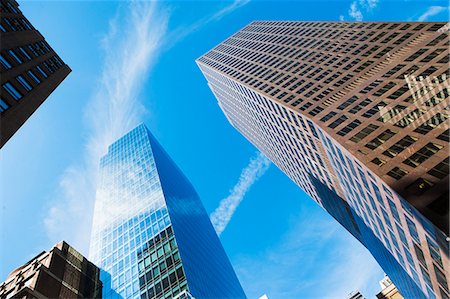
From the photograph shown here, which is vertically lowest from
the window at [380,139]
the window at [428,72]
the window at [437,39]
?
the window at [437,39]

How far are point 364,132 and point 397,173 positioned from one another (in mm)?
11073

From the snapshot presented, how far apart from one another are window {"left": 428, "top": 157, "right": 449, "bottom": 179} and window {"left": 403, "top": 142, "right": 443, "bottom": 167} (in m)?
1.93

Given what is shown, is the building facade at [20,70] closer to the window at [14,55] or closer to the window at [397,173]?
the window at [14,55]

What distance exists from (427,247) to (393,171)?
8442mm

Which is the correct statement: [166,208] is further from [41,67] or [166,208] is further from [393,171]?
[393,171]

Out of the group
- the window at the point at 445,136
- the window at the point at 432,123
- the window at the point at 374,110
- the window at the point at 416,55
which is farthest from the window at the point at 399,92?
the window at the point at 445,136

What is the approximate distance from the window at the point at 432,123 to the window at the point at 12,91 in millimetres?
44752

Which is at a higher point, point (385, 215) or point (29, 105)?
point (29, 105)

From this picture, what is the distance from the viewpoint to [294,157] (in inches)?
3770

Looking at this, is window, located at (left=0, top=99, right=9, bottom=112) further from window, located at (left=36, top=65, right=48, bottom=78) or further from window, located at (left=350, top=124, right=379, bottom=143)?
window, located at (left=350, top=124, right=379, bottom=143)

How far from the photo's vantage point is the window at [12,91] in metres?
32.7

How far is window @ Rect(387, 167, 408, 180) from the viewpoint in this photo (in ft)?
121

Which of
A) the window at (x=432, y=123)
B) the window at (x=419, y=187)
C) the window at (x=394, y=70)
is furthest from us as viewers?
the window at (x=394, y=70)

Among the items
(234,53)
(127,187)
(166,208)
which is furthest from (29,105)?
(234,53)
